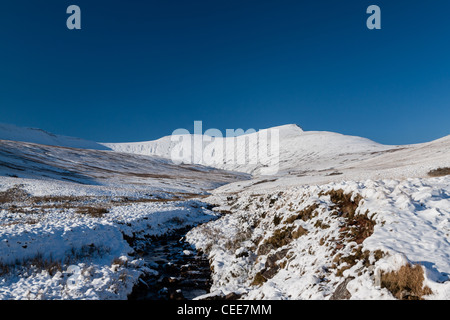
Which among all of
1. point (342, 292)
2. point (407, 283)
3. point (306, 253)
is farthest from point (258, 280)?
point (407, 283)

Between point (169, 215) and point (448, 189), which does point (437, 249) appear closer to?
point (448, 189)

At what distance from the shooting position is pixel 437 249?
6.74m

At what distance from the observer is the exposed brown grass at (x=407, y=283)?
555 cm

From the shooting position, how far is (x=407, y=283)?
5.78 m

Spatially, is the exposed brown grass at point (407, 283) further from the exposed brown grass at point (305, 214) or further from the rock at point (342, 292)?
the exposed brown grass at point (305, 214)

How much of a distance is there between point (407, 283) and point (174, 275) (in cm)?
1142

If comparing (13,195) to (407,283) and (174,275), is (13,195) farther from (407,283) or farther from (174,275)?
(407,283)

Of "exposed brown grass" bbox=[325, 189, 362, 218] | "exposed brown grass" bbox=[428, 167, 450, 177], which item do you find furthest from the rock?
"exposed brown grass" bbox=[428, 167, 450, 177]

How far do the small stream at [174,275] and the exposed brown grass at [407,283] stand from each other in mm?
8206

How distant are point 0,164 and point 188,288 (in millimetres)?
91871

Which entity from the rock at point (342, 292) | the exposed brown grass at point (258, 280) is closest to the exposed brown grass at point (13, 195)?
the exposed brown grass at point (258, 280)
